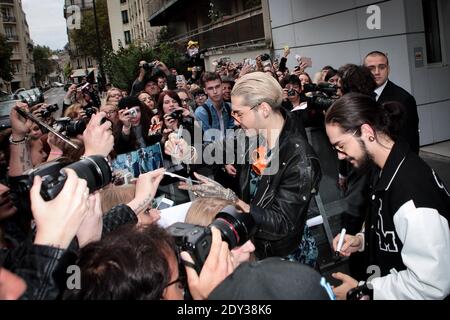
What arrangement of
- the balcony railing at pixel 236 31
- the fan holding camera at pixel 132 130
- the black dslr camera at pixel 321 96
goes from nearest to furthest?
the black dslr camera at pixel 321 96 → the fan holding camera at pixel 132 130 → the balcony railing at pixel 236 31

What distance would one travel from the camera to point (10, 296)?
1166 millimetres

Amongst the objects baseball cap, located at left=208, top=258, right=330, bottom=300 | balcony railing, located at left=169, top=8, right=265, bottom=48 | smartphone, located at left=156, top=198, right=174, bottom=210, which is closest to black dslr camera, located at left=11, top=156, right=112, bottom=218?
baseball cap, located at left=208, top=258, right=330, bottom=300

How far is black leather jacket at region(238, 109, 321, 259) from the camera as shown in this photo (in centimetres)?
217

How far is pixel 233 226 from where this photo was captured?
1.68 metres

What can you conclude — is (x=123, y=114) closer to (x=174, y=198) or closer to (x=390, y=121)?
(x=174, y=198)

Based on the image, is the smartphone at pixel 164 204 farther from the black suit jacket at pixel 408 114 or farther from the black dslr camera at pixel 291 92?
the black dslr camera at pixel 291 92

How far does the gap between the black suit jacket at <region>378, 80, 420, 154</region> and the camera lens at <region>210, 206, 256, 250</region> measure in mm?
2194

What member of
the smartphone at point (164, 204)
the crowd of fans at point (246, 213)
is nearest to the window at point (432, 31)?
the crowd of fans at point (246, 213)

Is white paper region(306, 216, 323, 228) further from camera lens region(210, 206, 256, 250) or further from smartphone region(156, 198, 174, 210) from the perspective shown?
camera lens region(210, 206, 256, 250)

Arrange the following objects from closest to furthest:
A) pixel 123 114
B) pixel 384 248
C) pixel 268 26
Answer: pixel 384 248 < pixel 123 114 < pixel 268 26

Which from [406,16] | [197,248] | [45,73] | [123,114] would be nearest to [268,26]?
[406,16]

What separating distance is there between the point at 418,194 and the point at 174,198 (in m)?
2.00

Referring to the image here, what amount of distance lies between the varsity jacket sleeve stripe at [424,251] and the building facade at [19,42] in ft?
202

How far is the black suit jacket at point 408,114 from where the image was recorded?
356 centimetres
